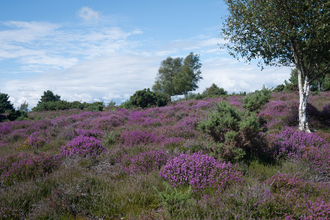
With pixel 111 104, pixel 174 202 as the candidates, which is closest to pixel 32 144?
pixel 174 202

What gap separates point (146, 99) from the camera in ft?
68.1

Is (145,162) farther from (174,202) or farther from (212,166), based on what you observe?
(174,202)

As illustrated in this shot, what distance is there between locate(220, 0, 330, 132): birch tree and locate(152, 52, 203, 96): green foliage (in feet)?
90.9

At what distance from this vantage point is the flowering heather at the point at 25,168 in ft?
16.0

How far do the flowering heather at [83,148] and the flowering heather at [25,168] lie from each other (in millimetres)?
682

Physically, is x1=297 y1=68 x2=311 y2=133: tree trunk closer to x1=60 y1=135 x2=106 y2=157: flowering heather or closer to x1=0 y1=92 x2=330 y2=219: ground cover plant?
x1=0 y1=92 x2=330 y2=219: ground cover plant

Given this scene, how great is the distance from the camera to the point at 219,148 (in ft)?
17.0

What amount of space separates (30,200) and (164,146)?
393 centimetres

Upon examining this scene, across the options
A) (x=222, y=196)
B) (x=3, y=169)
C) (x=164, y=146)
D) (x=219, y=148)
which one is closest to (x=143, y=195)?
(x=222, y=196)

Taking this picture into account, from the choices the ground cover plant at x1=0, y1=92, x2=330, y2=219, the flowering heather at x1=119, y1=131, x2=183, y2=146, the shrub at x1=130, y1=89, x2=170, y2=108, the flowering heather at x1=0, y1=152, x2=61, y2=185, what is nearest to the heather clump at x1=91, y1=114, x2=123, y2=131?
the flowering heather at x1=119, y1=131, x2=183, y2=146

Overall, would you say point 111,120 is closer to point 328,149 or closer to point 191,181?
point 191,181

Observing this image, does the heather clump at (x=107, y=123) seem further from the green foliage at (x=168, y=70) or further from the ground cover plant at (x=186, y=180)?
the green foliage at (x=168, y=70)

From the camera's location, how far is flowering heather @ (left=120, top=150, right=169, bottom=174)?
497 centimetres

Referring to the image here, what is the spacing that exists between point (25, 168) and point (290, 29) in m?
11.2
